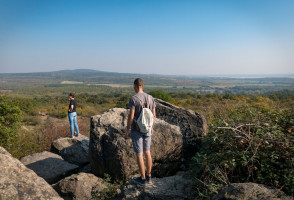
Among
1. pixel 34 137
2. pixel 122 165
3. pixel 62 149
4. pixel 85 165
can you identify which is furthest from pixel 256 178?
pixel 34 137

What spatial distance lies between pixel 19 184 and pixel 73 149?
4.34 metres

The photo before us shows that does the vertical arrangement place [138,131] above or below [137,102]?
below

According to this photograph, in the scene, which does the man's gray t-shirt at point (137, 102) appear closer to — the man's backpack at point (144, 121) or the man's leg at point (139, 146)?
the man's backpack at point (144, 121)

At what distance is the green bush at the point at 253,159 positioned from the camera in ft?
12.0

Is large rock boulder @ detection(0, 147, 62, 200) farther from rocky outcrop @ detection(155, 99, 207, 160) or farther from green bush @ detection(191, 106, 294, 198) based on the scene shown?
rocky outcrop @ detection(155, 99, 207, 160)

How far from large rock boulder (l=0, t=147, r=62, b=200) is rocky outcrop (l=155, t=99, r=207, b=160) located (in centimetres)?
370

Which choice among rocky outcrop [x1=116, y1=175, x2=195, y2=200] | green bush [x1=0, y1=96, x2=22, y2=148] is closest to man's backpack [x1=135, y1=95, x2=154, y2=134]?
rocky outcrop [x1=116, y1=175, x2=195, y2=200]

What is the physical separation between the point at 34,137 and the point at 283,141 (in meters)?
9.38

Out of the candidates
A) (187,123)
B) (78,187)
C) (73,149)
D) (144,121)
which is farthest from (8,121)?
(187,123)

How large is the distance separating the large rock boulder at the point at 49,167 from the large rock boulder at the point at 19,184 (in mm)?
2366

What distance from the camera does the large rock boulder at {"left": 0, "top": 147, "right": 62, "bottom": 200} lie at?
10.8ft

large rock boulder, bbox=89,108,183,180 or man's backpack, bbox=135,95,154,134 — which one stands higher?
man's backpack, bbox=135,95,154,134

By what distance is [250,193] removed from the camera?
3.16m

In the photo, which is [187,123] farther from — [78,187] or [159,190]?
[78,187]
